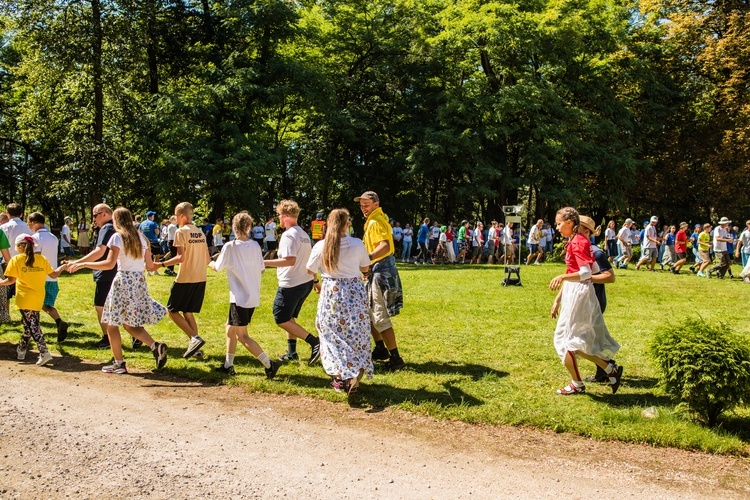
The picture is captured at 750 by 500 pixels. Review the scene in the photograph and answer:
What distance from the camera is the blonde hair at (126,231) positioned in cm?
748

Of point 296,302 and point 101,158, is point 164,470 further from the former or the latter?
point 101,158

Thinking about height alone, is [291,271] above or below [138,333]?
above

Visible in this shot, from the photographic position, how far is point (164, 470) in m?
4.76

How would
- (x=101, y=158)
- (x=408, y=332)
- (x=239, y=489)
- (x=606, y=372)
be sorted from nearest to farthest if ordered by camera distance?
1. (x=239, y=489)
2. (x=606, y=372)
3. (x=408, y=332)
4. (x=101, y=158)

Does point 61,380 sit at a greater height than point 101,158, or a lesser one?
lesser

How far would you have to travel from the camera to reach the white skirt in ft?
21.0

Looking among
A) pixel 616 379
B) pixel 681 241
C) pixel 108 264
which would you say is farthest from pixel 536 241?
pixel 108 264

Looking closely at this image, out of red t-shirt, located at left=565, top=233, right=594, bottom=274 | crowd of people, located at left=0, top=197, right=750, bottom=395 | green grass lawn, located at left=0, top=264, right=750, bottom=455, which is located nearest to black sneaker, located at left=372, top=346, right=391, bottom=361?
crowd of people, located at left=0, top=197, right=750, bottom=395

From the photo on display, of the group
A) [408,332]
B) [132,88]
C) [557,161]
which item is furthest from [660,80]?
[408,332]

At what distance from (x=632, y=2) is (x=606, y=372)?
3585cm

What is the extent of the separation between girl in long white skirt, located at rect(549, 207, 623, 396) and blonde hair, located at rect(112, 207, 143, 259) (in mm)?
4843

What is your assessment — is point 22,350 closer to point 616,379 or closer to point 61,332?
point 61,332

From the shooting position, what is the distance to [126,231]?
7508 millimetres

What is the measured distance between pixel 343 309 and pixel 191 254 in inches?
104
